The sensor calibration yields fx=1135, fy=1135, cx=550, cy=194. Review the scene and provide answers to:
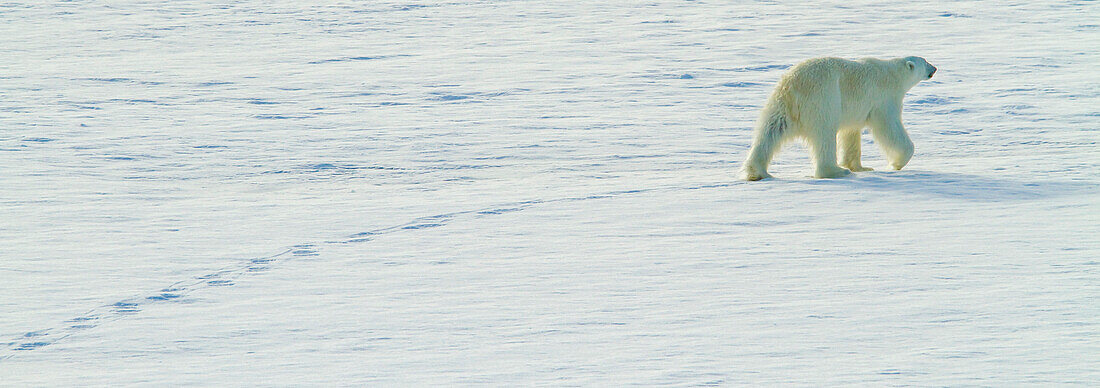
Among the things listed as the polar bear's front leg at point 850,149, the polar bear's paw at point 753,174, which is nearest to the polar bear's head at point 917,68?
the polar bear's front leg at point 850,149

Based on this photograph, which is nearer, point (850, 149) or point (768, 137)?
point (768, 137)

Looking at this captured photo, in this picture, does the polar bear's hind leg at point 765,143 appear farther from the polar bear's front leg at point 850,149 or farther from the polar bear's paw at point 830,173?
the polar bear's front leg at point 850,149

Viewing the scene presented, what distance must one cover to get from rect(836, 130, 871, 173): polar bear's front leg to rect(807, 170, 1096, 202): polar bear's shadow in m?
0.27

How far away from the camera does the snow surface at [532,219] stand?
153 inches

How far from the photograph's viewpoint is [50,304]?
453 cm

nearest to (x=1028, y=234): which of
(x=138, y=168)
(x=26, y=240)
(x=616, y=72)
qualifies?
(x=26, y=240)

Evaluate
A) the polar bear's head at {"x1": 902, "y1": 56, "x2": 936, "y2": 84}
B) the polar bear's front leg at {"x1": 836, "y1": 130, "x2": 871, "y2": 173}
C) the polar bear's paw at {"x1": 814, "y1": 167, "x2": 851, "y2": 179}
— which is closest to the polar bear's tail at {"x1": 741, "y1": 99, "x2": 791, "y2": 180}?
the polar bear's paw at {"x1": 814, "y1": 167, "x2": 851, "y2": 179}

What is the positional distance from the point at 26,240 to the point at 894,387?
4269 mm

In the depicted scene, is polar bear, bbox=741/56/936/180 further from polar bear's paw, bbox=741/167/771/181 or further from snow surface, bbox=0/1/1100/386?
snow surface, bbox=0/1/1100/386

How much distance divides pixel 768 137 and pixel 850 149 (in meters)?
0.74

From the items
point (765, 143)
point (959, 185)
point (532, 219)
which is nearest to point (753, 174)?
point (765, 143)

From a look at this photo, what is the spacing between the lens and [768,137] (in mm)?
6820

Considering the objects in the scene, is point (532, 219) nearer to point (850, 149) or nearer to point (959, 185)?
point (850, 149)

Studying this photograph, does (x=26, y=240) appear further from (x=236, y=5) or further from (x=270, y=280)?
(x=236, y=5)
